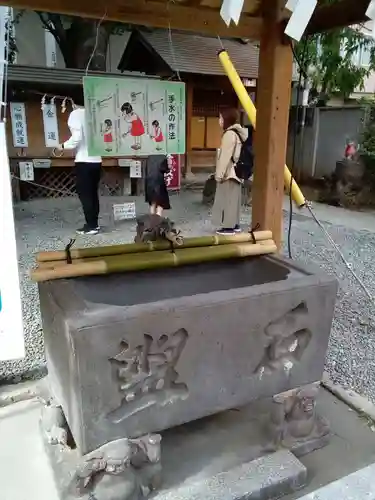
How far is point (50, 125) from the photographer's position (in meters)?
8.26

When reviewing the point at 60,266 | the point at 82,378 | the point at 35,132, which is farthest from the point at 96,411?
the point at 35,132

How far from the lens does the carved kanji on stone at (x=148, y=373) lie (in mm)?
1683

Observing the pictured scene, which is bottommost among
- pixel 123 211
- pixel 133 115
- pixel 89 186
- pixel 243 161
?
pixel 123 211

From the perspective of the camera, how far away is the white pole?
5.90 ft

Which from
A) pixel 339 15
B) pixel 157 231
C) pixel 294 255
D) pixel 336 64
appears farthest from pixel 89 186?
pixel 336 64

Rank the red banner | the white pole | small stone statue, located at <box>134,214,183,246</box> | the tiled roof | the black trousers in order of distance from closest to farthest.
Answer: the white pole → small stone statue, located at <box>134,214,183,246</box> → the black trousers → the red banner → the tiled roof

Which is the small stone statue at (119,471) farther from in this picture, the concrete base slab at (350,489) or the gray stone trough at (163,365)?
the concrete base slab at (350,489)

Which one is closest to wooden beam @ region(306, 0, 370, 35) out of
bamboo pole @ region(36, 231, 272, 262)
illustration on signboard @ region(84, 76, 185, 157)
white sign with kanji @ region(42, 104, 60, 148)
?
illustration on signboard @ region(84, 76, 185, 157)

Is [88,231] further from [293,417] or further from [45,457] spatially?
[293,417]

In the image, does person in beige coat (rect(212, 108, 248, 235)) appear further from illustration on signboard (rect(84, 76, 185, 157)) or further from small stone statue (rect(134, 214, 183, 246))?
small stone statue (rect(134, 214, 183, 246))

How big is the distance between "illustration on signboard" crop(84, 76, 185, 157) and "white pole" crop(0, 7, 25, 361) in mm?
625

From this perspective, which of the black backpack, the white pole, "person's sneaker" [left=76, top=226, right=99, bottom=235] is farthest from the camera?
"person's sneaker" [left=76, top=226, right=99, bottom=235]

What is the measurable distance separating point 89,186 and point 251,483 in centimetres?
500

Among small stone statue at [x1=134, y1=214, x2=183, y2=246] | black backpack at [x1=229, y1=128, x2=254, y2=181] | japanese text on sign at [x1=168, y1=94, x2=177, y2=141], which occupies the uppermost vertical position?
japanese text on sign at [x1=168, y1=94, x2=177, y2=141]
